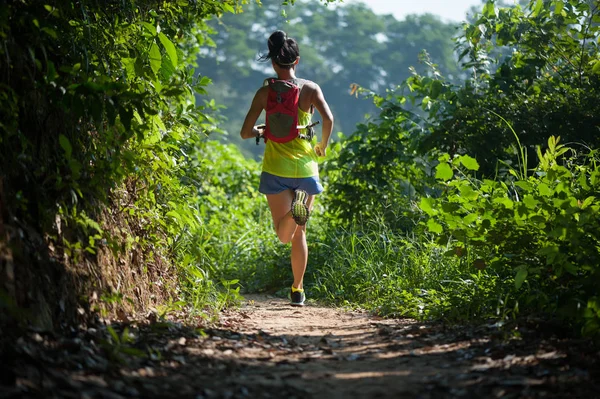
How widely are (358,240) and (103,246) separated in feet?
11.9

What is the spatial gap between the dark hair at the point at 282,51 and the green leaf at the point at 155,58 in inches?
59.0

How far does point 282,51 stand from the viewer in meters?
5.72

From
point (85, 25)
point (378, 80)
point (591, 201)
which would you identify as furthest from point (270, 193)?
point (378, 80)

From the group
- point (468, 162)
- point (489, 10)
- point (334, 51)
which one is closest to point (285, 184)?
point (468, 162)

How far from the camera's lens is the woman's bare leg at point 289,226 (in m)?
5.88

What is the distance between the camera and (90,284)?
3764 millimetres

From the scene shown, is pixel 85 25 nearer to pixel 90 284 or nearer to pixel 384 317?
pixel 90 284

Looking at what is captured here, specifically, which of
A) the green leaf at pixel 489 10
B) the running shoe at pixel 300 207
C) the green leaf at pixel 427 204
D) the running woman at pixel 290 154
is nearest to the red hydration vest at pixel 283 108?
the running woman at pixel 290 154

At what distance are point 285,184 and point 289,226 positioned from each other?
0.34m

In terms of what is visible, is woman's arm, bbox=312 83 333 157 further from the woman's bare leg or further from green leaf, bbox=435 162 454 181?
green leaf, bbox=435 162 454 181

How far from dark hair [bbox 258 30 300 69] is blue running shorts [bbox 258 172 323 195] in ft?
2.89

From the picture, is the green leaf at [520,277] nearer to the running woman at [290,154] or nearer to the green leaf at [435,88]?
the running woman at [290,154]

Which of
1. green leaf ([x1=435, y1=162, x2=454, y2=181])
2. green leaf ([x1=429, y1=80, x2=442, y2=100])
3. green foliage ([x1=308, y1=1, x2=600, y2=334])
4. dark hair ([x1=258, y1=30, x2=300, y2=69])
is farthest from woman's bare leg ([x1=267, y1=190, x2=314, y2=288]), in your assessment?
green leaf ([x1=429, y1=80, x2=442, y2=100])

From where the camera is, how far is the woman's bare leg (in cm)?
588
